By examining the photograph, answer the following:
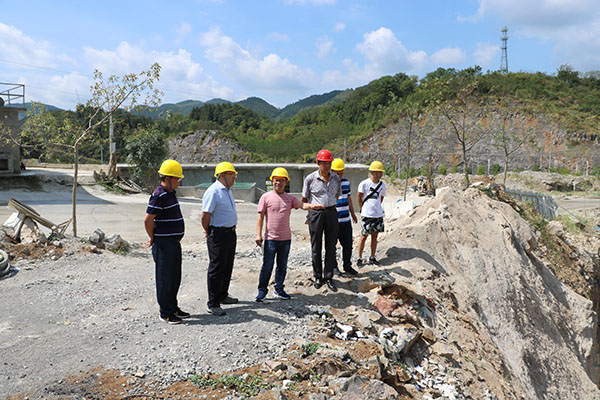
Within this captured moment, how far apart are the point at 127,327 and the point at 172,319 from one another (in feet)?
1.53

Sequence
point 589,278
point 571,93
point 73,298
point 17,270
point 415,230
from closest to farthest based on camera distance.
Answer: point 73,298 < point 17,270 < point 415,230 < point 589,278 < point 571,93

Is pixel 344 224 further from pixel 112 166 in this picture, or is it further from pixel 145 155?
pixel 112 166

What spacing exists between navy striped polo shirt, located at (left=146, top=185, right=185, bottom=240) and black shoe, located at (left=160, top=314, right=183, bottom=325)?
88cm

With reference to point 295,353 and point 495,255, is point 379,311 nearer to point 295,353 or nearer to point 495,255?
point 295,353

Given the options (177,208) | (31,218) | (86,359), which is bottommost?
(86,359)

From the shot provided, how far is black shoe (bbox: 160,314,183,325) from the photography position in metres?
4.91

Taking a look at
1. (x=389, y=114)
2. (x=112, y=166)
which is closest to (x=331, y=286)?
(x=112, y=166)

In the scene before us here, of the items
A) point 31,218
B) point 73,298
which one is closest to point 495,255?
point 73,298

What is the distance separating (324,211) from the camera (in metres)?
5.94

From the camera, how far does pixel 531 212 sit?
50.4 ft

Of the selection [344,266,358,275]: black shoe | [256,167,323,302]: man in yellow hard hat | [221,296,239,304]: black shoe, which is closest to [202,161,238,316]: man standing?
[221,296,239,304]: black shoe

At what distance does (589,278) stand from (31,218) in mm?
15443

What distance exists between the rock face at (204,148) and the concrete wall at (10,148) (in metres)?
28.4

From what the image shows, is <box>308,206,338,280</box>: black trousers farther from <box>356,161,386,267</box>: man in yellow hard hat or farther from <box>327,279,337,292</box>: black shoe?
<box>356,161,386,267</box>: man in yellow hard hat
